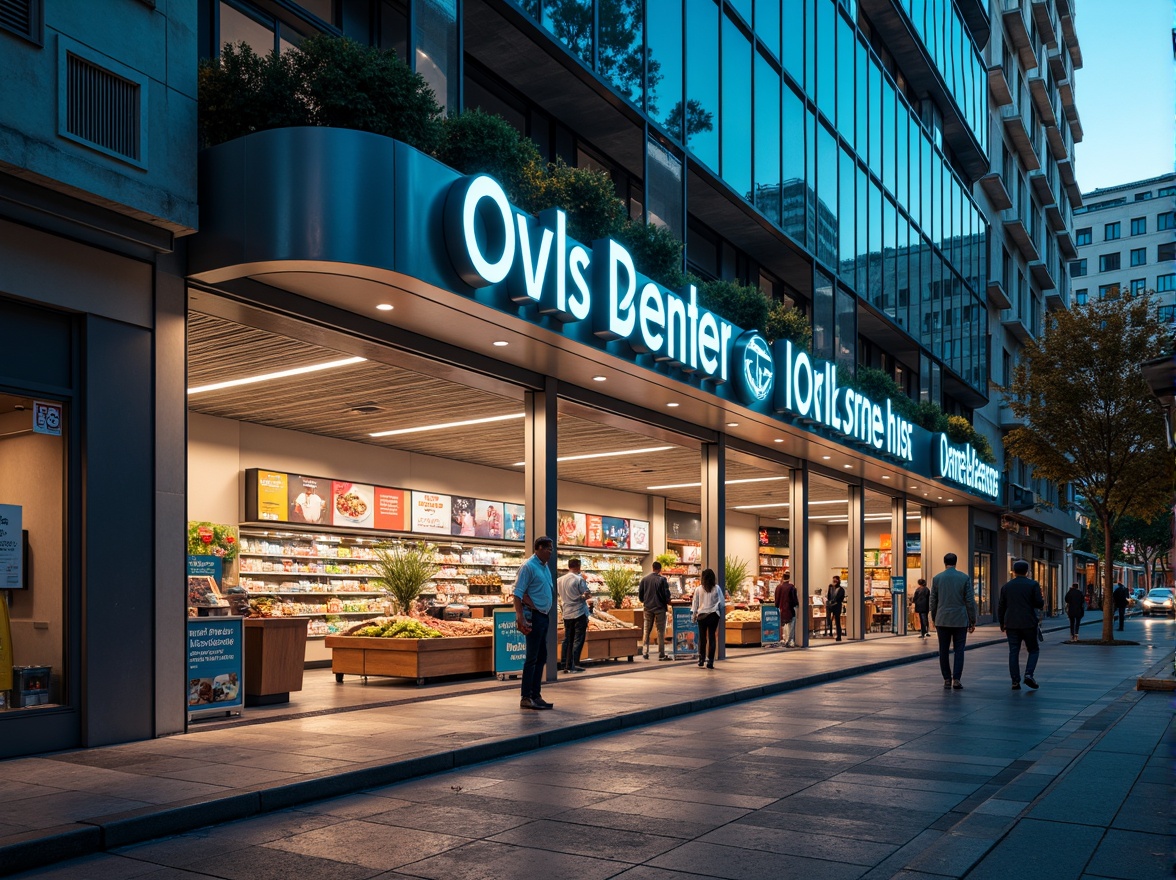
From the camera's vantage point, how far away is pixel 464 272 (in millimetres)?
10688

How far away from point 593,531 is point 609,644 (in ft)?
31.2

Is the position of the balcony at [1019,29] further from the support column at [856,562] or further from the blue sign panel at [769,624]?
the blue sign panel at [769,624]

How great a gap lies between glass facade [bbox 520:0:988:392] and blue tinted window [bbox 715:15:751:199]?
0.04 m

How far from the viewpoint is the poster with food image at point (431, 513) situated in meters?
21.6

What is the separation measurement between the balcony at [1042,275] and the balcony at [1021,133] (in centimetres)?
467

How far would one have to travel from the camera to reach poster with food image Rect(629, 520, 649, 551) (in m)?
30.5

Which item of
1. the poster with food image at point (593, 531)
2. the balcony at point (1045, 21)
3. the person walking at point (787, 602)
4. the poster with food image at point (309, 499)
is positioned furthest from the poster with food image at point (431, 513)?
the balcony at point (1045, 21)

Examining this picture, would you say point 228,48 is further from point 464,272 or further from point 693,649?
point 693,649

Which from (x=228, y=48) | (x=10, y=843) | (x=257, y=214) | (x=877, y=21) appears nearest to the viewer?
(x=10, y=843)

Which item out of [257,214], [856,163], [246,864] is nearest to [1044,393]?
[856,163]

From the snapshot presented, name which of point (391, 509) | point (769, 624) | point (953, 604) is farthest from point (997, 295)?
point (953, 604)

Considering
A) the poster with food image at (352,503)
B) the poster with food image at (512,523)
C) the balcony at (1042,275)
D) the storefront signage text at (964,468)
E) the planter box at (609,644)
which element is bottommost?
the planter box at (609,644)

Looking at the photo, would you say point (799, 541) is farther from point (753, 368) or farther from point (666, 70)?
point (666, 70)

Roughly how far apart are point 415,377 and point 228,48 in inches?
204
